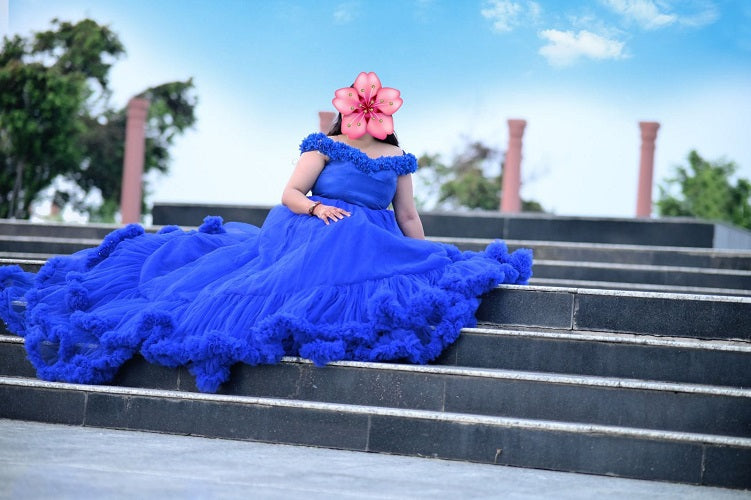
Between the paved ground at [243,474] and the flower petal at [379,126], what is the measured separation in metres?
1.77

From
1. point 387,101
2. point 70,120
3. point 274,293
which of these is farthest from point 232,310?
point 70,120

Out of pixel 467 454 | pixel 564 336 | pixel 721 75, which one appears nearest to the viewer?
pixel 467 454

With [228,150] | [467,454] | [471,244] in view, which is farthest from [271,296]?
[228,150]

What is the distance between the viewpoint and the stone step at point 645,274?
7.52 m

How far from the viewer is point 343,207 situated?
5.31 meters

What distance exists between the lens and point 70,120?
2130 centimetres

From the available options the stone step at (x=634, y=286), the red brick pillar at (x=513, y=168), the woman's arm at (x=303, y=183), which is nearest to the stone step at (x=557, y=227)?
Result: the stone step at (x=634, y=286)

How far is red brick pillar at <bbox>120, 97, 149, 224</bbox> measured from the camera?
14.5m

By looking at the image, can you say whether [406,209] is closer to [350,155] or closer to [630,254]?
[350,155]

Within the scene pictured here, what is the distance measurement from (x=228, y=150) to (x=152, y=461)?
24.0 metres

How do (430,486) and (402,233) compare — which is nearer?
(430,486)

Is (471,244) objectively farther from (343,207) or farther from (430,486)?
(430,486)

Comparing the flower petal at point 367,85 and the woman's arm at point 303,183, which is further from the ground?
the flower petal at point 367,85

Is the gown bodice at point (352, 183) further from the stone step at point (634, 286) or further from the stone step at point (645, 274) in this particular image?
the stone step at point (645, 274)
